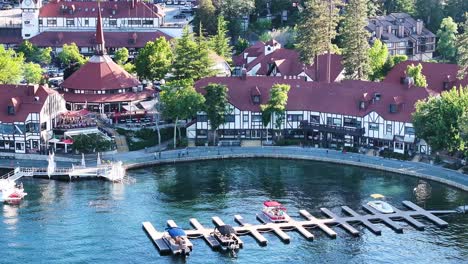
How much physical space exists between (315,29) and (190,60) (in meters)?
17.0

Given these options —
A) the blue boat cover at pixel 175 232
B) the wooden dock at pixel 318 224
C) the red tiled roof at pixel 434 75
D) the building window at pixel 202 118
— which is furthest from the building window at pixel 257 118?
the blue boat cover at pixel 175 232

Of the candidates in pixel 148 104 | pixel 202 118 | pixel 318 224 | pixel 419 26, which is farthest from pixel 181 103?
pixel 419 26

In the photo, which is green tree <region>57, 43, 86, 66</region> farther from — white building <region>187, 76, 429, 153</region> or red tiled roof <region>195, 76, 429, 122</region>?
white building <region>187, 76, 429, 153</region>

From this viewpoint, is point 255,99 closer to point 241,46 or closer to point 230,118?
point 230,118

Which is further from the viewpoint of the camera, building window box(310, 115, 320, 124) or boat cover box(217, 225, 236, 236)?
building window box(310, 115, 320, 124)

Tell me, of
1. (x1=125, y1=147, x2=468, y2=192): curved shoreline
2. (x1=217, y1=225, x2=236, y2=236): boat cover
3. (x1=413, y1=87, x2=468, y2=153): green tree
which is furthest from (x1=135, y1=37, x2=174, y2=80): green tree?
(x1=217, y1=225, x2=236, y2=236): boat cover

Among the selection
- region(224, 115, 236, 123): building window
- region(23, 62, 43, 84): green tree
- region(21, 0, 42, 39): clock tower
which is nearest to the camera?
region(224, 115, 236, 123): building window

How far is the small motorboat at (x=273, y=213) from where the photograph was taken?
84000 millimetres

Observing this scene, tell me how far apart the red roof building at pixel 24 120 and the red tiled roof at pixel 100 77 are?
1356 cm

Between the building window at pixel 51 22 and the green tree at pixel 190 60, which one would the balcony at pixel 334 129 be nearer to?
the green tree at pixel 190 60

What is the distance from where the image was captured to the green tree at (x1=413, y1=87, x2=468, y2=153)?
98875 millimetres

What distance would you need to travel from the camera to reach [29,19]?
155 m

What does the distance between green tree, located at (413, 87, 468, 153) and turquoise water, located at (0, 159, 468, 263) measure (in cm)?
569

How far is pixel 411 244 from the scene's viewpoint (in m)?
78.8
